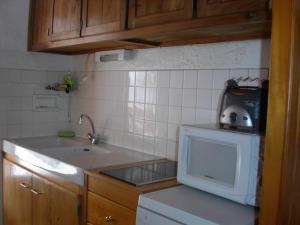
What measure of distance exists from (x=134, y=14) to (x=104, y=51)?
75 cm

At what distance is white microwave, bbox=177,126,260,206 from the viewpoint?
47.9 inches

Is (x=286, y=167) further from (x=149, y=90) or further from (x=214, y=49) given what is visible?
(x=149, y=90)

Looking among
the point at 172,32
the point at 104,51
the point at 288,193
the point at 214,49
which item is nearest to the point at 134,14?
the point at 172,32

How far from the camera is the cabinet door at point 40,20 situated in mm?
2469

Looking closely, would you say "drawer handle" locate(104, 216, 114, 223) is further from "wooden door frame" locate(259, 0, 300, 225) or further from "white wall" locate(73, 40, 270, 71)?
"white wall" locate(73, 40, 270, 71)

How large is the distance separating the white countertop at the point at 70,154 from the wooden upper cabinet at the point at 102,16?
75 centimetres

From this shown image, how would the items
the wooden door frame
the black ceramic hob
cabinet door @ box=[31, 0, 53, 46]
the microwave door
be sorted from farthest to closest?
1. cabinet door @ box=[31, 0, 53, 46]
2. the black ceramic hob
3. the microwave door
4. the wooden door frame

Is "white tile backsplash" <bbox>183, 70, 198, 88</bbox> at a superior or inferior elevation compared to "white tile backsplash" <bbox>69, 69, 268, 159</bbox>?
superior

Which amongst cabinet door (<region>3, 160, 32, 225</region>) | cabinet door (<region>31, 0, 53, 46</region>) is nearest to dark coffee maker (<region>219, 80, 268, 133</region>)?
cabinet door (<region>3, 160, 32, 225</region>)

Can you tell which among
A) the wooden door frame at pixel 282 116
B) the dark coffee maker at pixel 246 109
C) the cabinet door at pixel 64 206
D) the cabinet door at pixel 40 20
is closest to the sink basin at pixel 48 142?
the cabinet door at pixel 64 206

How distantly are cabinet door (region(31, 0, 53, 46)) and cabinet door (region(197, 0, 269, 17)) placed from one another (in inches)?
56.0

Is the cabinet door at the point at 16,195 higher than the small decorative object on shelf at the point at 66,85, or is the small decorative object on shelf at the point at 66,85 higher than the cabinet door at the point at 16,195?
the small decorative object on shelf at the point at 66,85

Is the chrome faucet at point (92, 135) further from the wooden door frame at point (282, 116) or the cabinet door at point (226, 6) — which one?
the wooden door frame at point (282, 116)

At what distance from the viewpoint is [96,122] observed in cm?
263
